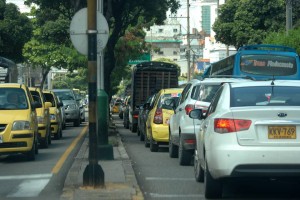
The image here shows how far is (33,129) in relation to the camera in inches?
718

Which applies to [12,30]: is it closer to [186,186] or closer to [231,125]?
[186,186]

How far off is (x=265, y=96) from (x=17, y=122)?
7.87 meters

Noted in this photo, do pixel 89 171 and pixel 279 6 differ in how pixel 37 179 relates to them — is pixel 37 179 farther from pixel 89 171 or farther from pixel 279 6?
pixel 279 6

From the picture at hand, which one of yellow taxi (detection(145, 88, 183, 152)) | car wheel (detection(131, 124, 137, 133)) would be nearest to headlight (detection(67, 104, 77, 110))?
car wheel (detection(131, 124, 137, 133))

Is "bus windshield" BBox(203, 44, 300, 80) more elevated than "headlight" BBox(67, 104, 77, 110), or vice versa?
"bus windshield" BBox(203, 44, 300, 80)

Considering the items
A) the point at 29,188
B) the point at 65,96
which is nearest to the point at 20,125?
the point at 29,188

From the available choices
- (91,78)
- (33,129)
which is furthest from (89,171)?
(33,129)

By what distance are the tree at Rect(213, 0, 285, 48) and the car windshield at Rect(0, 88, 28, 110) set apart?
97.8 ft

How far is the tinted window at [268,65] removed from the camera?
968 inches

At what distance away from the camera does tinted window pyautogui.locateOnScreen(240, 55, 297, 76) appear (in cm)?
2459

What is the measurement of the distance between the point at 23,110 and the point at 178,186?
6.10m

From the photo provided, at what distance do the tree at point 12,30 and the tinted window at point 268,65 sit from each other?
87.7ft

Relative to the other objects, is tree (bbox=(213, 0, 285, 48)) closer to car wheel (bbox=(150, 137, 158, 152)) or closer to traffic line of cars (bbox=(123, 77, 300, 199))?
car wheel (bbox=(150, 137, 158, 152))

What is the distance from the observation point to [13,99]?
61.5 ft
